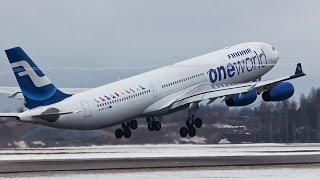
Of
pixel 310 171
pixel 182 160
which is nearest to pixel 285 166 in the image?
pixel 310 171

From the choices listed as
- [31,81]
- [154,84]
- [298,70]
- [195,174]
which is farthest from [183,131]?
[195,174]

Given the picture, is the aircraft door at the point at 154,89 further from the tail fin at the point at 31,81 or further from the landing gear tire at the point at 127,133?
the tail fin at the point at 31,81

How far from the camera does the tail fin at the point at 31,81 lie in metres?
72.7

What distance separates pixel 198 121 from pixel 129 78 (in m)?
8.75

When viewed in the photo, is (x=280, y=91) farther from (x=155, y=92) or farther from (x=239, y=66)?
(x=155, y=92)

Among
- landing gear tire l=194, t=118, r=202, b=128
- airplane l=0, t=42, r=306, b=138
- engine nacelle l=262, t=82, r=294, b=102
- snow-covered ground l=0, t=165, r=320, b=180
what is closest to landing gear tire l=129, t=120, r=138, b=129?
airplane l=0, t=42, r=306, b=138

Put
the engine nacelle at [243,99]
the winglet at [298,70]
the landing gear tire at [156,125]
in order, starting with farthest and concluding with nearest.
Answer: the landing gear tire at [156,125], the engine nacelle at [243,99], the winglet at [298,70]

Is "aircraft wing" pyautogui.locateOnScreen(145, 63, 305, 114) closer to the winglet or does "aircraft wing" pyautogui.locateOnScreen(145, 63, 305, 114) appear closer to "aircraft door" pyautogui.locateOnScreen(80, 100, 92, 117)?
the winglet

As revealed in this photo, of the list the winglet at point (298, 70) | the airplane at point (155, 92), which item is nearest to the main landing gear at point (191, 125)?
the airplane at point (155, 92)

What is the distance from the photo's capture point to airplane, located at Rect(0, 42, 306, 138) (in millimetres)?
73438

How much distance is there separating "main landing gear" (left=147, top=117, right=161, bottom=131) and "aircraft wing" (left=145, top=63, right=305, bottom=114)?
198 cm

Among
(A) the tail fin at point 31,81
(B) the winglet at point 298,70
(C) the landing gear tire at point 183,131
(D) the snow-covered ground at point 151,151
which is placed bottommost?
(D) the snow-covered ground at point 151,151

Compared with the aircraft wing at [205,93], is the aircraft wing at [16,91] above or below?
Result: above

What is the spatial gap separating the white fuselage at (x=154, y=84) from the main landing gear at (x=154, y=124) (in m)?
2.51
